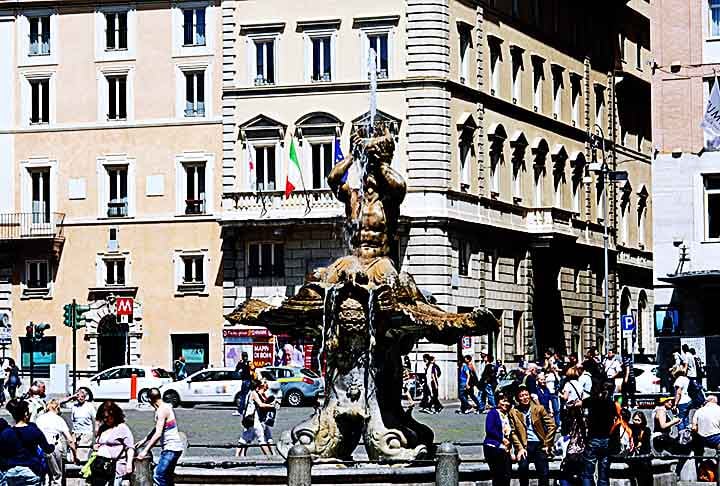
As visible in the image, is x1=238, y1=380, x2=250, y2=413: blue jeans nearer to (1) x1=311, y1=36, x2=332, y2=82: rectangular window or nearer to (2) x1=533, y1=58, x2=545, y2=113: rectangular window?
(1) x1=311, y1=36, x2=332, y2=82: rectangular window

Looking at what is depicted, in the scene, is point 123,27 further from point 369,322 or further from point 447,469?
point 447,469

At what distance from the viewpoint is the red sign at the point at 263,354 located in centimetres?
6309

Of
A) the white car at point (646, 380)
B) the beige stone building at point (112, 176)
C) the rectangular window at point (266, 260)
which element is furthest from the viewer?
the beige stone building at point (112, 176)

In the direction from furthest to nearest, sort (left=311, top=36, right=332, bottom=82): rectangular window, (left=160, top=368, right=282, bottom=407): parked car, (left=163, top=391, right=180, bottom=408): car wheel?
(left=311, top=36, right=332, bottom=82): rectangular window
(left=163, top=391, right=180, bottom=408): car wheel
(left=160, top=368, right=282, bottom=407): parked car

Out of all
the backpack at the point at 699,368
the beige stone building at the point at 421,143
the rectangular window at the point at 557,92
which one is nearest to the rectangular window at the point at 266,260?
the beige stone building at the point at 421,143

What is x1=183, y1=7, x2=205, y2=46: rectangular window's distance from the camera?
212 ft

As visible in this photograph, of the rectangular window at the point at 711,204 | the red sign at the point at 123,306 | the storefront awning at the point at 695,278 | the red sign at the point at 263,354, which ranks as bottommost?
the red sign at the point at 263,354

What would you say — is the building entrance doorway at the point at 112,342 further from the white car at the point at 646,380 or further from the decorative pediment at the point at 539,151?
the white car at the point at 646,380

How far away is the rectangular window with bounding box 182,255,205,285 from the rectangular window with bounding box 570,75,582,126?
18208 millimetres

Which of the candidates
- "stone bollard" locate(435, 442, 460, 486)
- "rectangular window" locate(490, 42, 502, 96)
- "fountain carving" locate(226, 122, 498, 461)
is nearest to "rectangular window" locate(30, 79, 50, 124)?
"rectangular window" locate(490, 42, 502, 96)

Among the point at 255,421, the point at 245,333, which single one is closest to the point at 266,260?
the point at 245,333

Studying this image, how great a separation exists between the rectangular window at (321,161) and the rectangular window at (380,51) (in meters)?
2.92

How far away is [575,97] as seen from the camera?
249ft

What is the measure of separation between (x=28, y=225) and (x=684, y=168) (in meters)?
23.6
